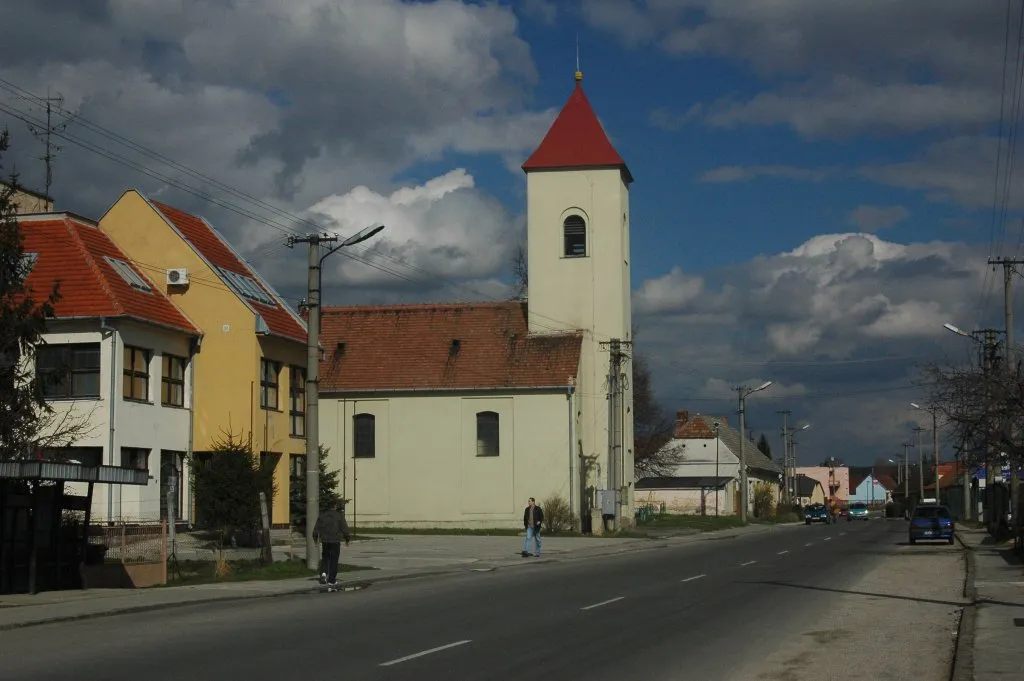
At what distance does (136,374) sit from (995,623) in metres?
27.5

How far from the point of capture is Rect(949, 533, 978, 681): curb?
12227 mm

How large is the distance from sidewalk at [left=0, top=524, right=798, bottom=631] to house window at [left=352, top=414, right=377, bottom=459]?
770cm

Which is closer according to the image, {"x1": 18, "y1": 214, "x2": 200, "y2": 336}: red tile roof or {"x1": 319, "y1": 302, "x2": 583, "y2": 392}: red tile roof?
{"x1": 18, "y1": 214, "x2": 200, "y2": 336}: red tile roof

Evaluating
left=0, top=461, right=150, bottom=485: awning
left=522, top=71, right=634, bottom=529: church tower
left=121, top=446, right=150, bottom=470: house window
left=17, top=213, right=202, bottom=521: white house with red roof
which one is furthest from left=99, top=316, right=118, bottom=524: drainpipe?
left=522, top=71, right=634, bottom=529: church tower

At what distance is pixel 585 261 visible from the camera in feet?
192

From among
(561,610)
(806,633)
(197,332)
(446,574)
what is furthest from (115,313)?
(806,633)

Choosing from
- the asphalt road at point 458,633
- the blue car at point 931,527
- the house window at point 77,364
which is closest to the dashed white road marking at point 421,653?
the asphalt road at point 458,633

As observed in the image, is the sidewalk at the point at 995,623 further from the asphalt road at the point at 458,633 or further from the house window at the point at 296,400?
the house window at the point at 296,400

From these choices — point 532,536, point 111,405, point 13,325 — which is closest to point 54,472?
point 13,325

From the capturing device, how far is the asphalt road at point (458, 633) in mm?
12648

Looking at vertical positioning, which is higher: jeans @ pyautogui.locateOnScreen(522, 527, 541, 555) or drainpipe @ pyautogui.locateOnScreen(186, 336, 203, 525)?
drainpipe @ pyautogui.locateOnScreen(186, 336, 203, 525)

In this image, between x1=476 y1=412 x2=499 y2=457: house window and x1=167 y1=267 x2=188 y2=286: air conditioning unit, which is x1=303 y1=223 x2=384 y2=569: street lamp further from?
x1=476 y1=412 x2=499 y2=457: house window

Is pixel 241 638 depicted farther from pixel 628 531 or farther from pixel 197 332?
pixel 628 531

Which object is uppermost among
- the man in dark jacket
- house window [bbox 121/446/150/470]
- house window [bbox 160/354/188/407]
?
house window [bbox 160/354/188/407]
